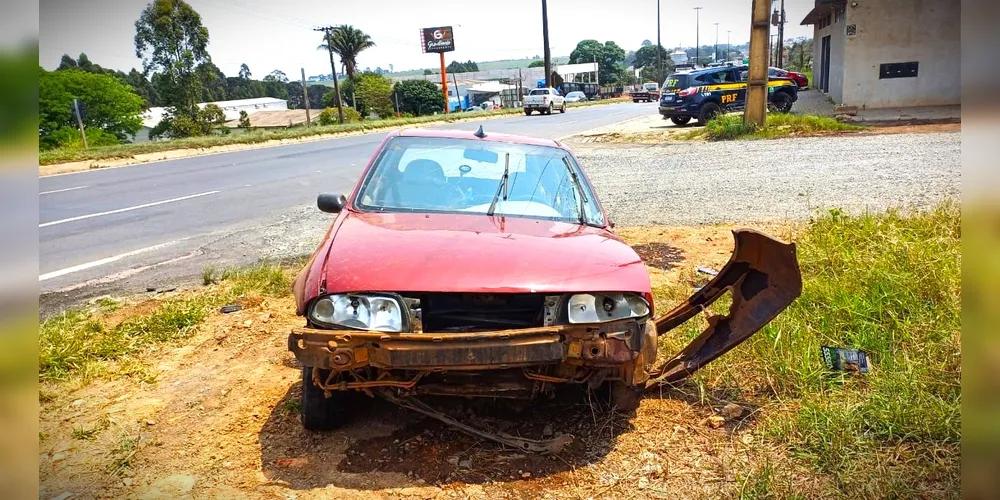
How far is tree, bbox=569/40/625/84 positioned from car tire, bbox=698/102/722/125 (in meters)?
77.9

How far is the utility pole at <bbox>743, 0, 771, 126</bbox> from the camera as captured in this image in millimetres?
15688

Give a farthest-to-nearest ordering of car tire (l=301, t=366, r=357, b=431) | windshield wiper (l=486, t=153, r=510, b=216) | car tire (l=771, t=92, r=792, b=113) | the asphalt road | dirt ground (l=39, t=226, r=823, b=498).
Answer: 1. car tire (l=771, t=92, r=792, b=113)
2. the asphalt road
3. windshield wiper (l=486, t=153, r=510, b=216)
4. car tire (l=301, t=366, r=357, b=431)
5. dirt ground (l=39, t=226, r=823, b=498)

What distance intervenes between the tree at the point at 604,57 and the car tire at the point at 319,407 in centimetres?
9892

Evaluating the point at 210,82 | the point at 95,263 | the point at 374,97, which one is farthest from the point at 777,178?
the point at 374,97

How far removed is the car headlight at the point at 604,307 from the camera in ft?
9.84

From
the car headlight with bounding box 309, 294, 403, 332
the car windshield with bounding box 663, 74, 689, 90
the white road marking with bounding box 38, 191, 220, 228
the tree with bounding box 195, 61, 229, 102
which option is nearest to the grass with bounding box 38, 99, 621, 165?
the tree with bounding box 195, 61, 229, 102

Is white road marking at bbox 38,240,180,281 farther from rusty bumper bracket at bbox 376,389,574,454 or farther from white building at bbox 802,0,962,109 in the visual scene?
white building at bbox 802,0,962,109

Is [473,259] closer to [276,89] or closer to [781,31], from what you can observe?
[781,31]

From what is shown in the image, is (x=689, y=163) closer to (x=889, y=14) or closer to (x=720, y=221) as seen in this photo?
(x=720, y=221)

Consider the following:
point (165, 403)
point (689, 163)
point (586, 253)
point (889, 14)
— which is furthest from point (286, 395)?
point (889, 14)

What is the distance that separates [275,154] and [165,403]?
59.0 feet

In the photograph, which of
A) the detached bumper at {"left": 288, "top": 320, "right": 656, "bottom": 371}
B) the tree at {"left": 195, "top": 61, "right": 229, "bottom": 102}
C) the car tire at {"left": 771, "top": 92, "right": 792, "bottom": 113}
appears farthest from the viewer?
the tree at {"left": 195, "top": 61, "right": 229, "bottom": 102}

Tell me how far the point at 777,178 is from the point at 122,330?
30.2ft

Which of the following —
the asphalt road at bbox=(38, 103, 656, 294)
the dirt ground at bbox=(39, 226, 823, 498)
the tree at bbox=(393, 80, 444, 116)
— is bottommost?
the dirt ground at bbox=(39, 226, 823, 498)
